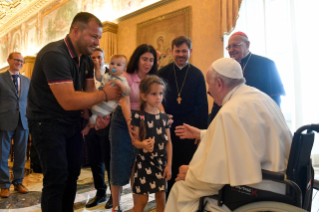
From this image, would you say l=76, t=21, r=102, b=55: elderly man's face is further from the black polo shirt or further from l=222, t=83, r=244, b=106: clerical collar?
l=222, t=83, r=244, b=106: clerical collar

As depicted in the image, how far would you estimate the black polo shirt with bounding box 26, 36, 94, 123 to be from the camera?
163 cm

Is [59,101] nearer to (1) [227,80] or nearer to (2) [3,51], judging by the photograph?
(1) [227,80]

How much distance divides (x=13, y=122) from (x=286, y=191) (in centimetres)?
366

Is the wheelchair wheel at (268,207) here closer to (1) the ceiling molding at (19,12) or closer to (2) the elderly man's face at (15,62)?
(2) the elderly man's face at (15,62)

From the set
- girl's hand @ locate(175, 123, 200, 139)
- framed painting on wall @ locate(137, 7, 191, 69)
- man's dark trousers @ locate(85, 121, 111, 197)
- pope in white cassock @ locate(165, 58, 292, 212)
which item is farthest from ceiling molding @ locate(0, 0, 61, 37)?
pope in white cassock @ locate(165, 58, 292, 212)

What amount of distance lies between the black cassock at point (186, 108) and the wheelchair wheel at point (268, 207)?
50.9 inches

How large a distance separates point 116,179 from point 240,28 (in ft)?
12.6

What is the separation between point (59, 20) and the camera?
9.82 m

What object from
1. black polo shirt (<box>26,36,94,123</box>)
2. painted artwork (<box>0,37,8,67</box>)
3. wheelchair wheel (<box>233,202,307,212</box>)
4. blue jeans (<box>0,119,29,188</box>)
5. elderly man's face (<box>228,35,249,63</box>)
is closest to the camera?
wheelchair wheel (<box>233,202,307,212</box>)

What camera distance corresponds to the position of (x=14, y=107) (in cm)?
374

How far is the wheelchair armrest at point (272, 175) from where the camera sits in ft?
4.13

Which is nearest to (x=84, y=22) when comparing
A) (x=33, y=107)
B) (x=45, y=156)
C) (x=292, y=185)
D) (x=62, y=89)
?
(x=62, y=89)

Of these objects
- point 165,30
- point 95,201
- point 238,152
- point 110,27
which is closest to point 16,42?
point 110,27

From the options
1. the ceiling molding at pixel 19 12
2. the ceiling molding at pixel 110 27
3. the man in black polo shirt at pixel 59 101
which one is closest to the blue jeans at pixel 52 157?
the man in black polo shirt at pixel 59 101
